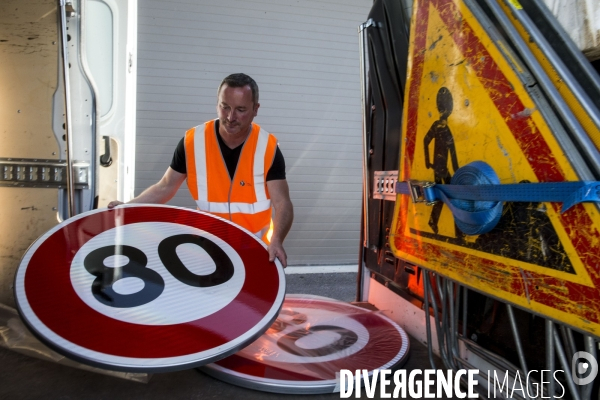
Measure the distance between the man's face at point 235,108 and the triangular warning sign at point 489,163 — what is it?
110 centimetres

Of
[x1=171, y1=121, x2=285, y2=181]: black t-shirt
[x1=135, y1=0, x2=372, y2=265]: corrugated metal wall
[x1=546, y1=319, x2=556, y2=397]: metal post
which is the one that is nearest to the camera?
[x1=546, y1=319, x2=556, y2=397]: metal post

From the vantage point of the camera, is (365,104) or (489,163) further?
(365,104)

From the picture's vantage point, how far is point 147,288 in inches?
60.4

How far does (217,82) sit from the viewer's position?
6.20 metres

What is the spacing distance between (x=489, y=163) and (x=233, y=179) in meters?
1.60

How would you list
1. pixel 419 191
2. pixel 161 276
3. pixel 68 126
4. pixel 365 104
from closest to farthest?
pixel 419 191, pixel 161 276, pixel 68 126, pixel 365 104

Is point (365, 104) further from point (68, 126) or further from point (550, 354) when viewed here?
point (550, 354)

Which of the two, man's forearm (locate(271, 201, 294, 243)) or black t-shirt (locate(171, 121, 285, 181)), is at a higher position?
black t-shirt (locate(171, 121, 285, 181))

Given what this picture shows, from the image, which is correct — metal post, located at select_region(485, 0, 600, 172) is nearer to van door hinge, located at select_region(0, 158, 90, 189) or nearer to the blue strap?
the blue strap

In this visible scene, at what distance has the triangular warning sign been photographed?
1037 millimetres

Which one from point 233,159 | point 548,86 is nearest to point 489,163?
point 548,86

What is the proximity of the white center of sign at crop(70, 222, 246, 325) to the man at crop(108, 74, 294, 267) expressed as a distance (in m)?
0.79

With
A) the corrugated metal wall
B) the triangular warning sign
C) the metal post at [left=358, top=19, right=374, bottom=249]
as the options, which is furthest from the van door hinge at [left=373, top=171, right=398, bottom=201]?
the corrugated metal wall

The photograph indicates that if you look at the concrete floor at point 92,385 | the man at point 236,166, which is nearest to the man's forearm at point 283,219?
the man at point 236,166
